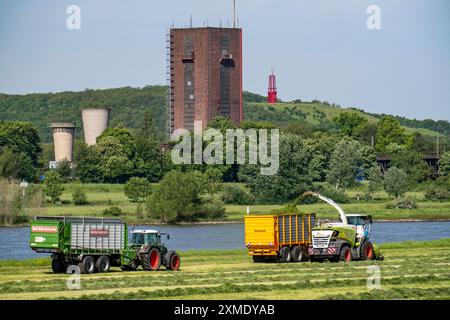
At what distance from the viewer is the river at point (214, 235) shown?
8581cm

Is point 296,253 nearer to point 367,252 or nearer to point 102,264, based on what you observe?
point 367,252

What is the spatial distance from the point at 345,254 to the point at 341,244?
0.60 meters

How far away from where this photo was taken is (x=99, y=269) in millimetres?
51875

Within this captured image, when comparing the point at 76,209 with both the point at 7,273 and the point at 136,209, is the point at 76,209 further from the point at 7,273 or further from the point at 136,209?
the point at 7,273

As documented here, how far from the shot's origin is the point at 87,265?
51.2m

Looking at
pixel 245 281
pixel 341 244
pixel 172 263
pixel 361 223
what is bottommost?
pixel 245 281

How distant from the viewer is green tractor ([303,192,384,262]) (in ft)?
188

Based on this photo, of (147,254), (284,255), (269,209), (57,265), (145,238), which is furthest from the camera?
(269,209)

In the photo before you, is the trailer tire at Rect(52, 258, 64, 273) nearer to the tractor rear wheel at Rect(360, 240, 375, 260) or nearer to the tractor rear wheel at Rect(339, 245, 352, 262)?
the tractor rear wheel at Rect(339, 245, 352, 262)

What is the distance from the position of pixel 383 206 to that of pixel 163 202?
103ft

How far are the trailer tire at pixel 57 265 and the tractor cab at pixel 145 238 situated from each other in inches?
160

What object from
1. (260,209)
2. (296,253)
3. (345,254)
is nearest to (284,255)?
(296,253)
